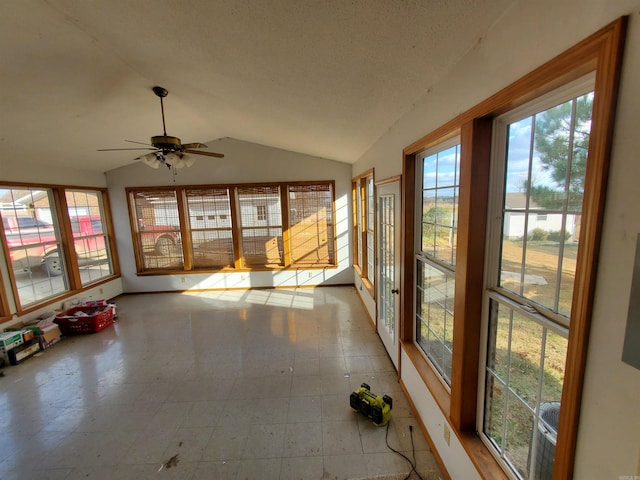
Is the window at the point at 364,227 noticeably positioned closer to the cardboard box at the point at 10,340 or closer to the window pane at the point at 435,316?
the window pane at the point at 435,316

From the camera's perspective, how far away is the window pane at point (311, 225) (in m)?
5.34

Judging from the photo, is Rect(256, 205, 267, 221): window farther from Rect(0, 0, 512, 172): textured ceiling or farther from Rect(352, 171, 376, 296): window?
Rect(0, 0, 512, 172): textured ceiling

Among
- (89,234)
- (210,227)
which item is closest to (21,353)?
(89,234)

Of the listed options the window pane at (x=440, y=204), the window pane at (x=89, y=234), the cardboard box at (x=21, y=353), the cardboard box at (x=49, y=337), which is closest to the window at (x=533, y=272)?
the window pane at (x=440, y=204)

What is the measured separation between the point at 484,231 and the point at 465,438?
45.0 inches

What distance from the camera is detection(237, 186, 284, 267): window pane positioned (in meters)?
5.36

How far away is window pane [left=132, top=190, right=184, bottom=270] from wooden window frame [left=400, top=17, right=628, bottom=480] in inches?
191

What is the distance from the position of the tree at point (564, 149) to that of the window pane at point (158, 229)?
18.9 feet

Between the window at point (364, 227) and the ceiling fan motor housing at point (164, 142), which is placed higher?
the ceiling fan motor housing at point (164, 142)

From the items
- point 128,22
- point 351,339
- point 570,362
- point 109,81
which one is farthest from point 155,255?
point 570,362

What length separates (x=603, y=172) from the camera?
67 cm

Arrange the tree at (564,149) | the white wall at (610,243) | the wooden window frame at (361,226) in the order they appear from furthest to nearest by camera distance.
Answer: the wooden window frame at (361,226) → the tree at (564,149) → the white wall at (610,243)

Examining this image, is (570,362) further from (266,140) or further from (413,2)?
(266,140)

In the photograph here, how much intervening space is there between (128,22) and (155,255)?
4881 mm
